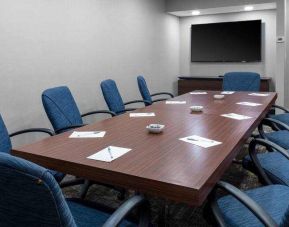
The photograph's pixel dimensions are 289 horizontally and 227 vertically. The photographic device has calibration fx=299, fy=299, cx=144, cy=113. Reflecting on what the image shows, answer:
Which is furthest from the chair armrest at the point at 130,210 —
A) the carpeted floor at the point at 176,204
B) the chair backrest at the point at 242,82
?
the chair backrest at the point at 242,82

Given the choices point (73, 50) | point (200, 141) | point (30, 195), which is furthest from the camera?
point (73, 50)

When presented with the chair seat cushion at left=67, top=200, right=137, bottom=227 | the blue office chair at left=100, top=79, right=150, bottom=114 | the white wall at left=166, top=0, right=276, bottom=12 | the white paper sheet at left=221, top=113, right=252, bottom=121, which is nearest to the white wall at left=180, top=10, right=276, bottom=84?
the white wall at left=166, top=0, right=276, bottom=12

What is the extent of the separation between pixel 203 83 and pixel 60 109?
467cm

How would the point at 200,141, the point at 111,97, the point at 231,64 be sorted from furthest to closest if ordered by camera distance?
the point at 231,64, the point at 111,97, the point at 200,141

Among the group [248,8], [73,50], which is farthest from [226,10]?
[73,50]

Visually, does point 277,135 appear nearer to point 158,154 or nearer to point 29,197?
point 158,154

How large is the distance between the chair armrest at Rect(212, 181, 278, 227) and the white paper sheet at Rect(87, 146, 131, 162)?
54 cm

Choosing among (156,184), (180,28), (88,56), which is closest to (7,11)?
(88,56)

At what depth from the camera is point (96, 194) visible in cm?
287

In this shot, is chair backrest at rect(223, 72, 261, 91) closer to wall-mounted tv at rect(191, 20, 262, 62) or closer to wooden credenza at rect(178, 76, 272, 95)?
wooden credenza at rect(178, 76, 272, 95)

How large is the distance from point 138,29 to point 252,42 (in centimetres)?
263

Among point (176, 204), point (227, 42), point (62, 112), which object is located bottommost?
point (176, 204)

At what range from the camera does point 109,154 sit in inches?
63.7

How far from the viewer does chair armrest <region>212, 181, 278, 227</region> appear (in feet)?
3.90
